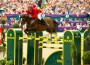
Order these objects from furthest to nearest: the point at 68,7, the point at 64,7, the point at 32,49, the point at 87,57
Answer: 1. the point at 64,7
2. the point at 68,7
3. the point at 32,49
4. the point at 87,57

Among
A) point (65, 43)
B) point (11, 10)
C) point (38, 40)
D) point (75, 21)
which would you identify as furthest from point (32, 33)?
point (11, 10)

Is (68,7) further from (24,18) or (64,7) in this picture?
(24,18)

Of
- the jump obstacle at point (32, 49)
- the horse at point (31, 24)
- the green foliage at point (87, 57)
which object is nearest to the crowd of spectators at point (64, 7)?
the horse at point (31, 24)

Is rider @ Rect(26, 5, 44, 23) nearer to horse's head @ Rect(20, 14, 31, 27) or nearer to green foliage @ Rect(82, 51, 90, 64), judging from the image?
horse's head @ Rect(20, 14, 31, 27)

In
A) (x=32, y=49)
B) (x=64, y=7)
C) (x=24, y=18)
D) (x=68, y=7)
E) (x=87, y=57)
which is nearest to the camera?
(x=87, y=57)

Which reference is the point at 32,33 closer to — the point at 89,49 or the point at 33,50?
the point at 33,50

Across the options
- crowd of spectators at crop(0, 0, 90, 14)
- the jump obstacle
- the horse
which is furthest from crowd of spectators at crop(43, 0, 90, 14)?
the jump obstacle

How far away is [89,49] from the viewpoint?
504 inches

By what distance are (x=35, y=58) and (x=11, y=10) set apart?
70.9 ft

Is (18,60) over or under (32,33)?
under

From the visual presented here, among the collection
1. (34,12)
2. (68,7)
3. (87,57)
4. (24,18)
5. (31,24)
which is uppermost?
(68,7)

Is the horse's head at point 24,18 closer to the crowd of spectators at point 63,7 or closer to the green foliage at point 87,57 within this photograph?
the green foliage at point 87,57

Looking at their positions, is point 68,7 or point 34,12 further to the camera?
point 68,7

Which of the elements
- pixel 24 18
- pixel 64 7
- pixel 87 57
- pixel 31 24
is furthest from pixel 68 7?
pixel 87 57
